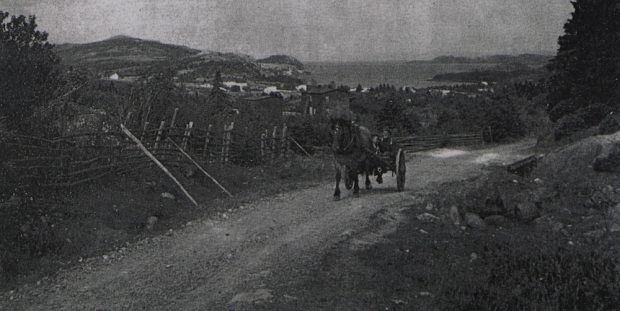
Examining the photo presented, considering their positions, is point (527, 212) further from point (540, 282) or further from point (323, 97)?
point (323, 97)

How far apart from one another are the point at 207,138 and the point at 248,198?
424 centimetres

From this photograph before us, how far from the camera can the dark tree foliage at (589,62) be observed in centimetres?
2358

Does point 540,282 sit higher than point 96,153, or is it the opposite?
point 96,153

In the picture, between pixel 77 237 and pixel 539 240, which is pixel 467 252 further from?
pixel 77 237

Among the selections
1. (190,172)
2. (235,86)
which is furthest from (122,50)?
(190,172)

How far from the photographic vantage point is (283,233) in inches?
348

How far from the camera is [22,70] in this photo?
963 centimetres

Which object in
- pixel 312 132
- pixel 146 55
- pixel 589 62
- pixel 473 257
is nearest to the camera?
pixel 473 257

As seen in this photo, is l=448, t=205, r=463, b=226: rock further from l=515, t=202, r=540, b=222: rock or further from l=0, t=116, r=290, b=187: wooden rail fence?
l=0, t=116, r=290, b=187: wooden rail fence

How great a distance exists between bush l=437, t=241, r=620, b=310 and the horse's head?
4.87 meters

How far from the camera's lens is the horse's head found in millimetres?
11469

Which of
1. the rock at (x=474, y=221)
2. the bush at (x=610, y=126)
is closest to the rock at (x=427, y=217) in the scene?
the rock at (x=474, y=221)

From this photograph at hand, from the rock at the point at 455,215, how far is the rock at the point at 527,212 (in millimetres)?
1149

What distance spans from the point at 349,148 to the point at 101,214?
5.57 metres
